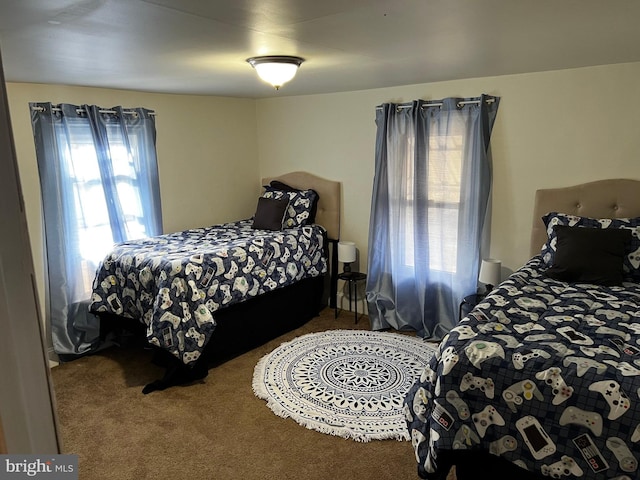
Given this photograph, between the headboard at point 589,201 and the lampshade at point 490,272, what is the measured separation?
0.29 meters

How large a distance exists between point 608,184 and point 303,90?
2526mm

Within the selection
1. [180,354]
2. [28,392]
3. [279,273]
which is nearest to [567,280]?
[279,273]

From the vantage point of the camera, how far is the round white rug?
9.45 ft

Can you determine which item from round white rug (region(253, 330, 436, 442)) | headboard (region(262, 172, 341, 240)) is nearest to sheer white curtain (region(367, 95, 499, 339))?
round white rug (region(253, 330, 436, 442))

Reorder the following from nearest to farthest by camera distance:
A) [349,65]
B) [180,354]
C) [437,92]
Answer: [349,65] → [180,354] → [437,92]

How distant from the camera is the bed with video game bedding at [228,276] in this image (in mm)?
3279

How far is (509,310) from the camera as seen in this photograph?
2.42m

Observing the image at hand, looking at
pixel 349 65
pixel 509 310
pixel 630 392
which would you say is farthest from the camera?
pixel 349 65

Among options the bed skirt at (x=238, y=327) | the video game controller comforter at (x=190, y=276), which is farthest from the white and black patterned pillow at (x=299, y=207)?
the bed skirt at (x=238, y=327)

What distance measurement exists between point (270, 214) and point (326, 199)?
0.58 meters

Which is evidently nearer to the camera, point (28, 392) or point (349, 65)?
point (28, 392)

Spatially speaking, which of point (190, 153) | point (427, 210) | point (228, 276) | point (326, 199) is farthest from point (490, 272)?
point (190, 153)

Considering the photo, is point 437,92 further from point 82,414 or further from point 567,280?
point 82,414

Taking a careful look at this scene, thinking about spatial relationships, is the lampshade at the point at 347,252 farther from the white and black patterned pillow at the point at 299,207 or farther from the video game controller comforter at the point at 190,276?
the white and black patterned pillow at the point at 299,207
